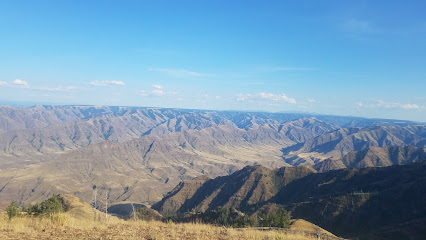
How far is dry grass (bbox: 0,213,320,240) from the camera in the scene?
54.0ft

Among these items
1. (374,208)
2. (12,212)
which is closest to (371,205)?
(374,208)

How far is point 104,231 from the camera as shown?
58.4ft

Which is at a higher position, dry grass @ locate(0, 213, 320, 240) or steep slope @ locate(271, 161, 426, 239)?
dry grass @ locate(0, 213, 320, 240)

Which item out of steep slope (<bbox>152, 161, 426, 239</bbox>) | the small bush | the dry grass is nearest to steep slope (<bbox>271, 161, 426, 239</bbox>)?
steep slope (<bbox>152, 161, 426, 239</bbox>)

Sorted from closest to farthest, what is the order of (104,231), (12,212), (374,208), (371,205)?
1. (104,231)
2. (12,212)
3. (374,208)
4. (371,205)

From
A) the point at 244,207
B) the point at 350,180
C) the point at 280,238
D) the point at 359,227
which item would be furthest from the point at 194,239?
the point at 350,180

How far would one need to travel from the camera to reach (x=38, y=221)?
19578 mm

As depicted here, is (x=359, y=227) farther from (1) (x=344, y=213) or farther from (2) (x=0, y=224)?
(2) (x=0, y=224)

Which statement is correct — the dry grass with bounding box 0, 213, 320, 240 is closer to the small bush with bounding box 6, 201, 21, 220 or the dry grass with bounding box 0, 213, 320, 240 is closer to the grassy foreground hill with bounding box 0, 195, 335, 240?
the grassy foreground hill with bounding box 0, 195, 335, 240

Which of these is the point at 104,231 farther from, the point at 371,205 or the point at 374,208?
the point at 371,205

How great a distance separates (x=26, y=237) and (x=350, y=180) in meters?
195

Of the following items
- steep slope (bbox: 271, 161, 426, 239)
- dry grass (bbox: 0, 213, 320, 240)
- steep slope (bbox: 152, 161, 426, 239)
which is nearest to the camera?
dry grass (bbox: 0, 213, 320, 240)

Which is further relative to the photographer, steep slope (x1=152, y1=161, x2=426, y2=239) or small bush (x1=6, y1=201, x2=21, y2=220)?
steep slope (x1=152, y1=161, x2=426, y2=239)

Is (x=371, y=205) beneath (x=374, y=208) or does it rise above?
above
